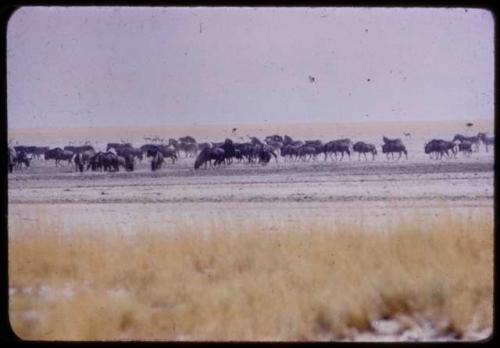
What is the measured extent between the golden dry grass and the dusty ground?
0.92 metres

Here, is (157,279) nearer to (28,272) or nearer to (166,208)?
(28,272)

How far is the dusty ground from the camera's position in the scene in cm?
1037

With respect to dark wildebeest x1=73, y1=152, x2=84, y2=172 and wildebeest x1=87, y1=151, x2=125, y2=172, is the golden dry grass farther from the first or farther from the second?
dark wildebeest x1=73, y1=152, x2=84, y2=172

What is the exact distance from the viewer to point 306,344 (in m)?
2.95

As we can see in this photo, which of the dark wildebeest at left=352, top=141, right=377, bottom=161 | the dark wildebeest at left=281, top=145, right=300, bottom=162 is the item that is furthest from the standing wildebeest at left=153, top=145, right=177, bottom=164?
the dark wildebeest at left=352, top=141, right=377, bottom=161

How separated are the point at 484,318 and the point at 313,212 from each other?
615cm

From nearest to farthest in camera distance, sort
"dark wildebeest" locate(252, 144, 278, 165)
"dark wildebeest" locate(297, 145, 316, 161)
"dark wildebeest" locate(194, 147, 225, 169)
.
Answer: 1. "dark wildebeest" locate(194, 147, 225, 169)
2. "dark wildebeest" locate(252, 144, 278, 165)
3. "dark wildebeest" locate(297, 145, 316, 161)

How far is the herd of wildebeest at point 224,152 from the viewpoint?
17.8 metres

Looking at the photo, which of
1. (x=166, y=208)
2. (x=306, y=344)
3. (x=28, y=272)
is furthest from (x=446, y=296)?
(x=166, y=208)

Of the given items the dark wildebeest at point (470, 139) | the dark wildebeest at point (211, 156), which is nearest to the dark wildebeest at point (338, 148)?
the dark wildebeest at point (470, 139)

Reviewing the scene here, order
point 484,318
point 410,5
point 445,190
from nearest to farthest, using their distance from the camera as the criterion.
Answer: point 410,5
point 484,318
point 445,190

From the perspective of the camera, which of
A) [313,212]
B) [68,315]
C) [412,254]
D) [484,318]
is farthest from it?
[313,212]

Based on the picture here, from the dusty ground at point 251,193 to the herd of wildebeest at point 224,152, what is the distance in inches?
19.5

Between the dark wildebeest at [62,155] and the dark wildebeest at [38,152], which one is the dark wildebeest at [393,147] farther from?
the dark wildebeest at [38,152]
